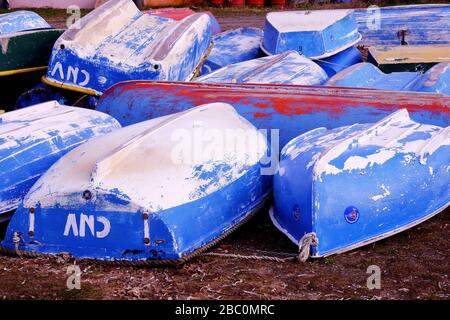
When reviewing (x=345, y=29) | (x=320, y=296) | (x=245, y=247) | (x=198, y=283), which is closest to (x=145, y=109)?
(x=245, y=247)

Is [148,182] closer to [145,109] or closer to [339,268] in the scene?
[339,268]

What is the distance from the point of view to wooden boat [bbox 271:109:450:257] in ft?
12.9

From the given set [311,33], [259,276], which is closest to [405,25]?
[311,33]

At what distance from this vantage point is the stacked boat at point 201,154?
3908mm

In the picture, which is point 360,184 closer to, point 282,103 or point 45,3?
point 282,103

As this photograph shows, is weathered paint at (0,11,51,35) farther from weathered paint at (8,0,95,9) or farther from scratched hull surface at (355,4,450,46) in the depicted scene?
weathered paint at (8,0,95,9)

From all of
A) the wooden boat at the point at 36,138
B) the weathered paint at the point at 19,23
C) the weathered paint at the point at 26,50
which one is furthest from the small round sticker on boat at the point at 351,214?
the weathered paint at the point at 19,23

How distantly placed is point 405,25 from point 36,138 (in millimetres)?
5496

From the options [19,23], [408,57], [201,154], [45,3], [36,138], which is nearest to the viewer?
[201,154]

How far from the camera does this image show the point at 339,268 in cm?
386

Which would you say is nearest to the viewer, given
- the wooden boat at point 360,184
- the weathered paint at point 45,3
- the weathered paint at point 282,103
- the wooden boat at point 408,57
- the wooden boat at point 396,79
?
the wooden boat at point 360,184

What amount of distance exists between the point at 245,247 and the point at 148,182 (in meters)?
0.71

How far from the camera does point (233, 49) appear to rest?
777cm

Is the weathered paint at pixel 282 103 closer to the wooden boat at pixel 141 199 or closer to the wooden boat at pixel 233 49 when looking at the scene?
the wooden boat at pixel 141 199
